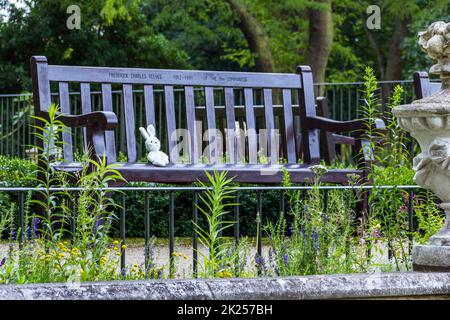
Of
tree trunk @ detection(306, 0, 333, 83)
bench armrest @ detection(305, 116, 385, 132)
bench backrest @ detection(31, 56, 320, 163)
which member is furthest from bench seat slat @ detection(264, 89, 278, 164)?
tree trunk @ detection(306, 0, 333, 83)

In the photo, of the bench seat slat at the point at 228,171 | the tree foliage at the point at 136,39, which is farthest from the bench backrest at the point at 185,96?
the tree foliage at the point at 136,39

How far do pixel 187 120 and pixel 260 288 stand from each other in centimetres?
441

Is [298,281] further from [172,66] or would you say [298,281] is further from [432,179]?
[172,66]

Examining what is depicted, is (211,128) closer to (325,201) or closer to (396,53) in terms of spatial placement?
(325,201)

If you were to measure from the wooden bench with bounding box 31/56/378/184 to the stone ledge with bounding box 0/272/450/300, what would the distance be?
10.0 feet

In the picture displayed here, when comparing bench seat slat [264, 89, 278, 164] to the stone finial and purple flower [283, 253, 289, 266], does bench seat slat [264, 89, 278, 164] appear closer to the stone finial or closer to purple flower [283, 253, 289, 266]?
purple flower [283, 253, 289, 266]

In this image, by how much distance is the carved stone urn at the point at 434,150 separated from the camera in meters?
4.39

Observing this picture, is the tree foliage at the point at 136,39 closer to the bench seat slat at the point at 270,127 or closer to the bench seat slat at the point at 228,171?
the bench seat slat at the point at 270,127

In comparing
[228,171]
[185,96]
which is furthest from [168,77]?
[228,171]

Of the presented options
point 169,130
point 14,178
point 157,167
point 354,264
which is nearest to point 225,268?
point 354,264

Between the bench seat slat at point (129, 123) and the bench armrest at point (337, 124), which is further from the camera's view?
the bench seat slat at point (129, 123)

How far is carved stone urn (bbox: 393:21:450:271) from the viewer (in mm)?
4387

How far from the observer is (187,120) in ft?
26.7

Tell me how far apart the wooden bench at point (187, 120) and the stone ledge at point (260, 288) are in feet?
10.0
